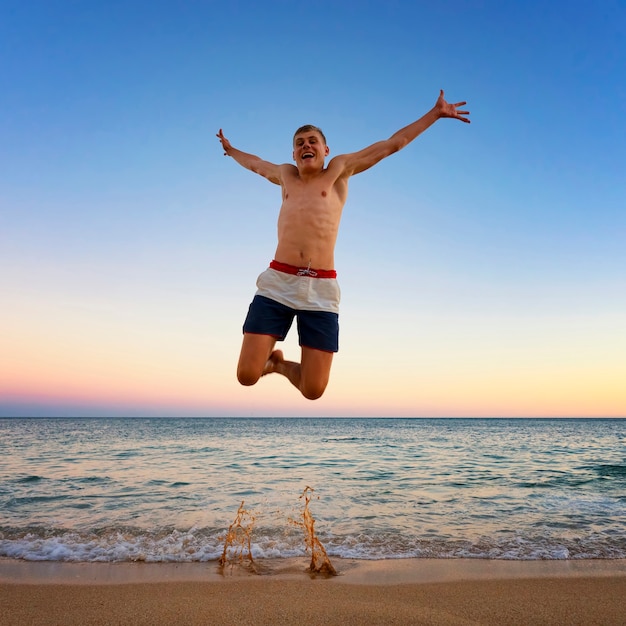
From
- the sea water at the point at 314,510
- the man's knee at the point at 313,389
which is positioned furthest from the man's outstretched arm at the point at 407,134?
the sea water at the point at 314,510

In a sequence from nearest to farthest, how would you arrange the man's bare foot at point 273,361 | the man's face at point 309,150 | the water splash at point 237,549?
the man's face at point 309,150 → the man's bare foot at point 273,361 → the water splash at point 237,549

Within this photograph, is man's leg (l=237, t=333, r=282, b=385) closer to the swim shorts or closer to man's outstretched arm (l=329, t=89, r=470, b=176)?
the swim shorts

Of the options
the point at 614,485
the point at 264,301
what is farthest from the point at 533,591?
the point at 614,485

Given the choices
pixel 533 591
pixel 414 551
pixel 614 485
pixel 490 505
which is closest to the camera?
pixel 533 591

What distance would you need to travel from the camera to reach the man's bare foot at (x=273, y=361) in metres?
5.14

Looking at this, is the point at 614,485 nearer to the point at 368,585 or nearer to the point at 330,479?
the point at 330,479

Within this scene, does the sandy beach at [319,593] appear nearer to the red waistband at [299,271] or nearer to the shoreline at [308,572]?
the shoreline at [308,572]

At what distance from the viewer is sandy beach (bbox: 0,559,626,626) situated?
4273mm

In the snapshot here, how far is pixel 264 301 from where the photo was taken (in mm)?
4984

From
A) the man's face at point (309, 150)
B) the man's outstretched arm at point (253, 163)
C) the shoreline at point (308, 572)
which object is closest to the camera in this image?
the man's face at point (309, 150)

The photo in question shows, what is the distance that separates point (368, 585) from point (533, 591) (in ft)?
4.92

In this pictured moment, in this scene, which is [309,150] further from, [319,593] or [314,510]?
[314,510]

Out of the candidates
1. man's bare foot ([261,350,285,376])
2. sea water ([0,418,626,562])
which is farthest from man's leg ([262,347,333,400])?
sea water ([0,418,626,562])

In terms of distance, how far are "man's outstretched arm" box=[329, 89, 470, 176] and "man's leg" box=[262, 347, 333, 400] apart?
1769 millimetres
